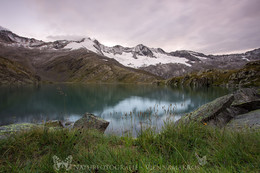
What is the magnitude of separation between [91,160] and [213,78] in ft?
367

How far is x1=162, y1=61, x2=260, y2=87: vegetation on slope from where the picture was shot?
6313cm

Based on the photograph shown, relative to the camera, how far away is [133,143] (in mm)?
6125

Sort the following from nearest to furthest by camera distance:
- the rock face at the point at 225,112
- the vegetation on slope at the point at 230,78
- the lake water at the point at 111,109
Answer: the rock face at the point at 225,112 < the lake water at the point at 111,109 < the vegetation on slope at the point at 230,78

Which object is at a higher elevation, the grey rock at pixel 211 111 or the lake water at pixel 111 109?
the grey rock at pixel 211 111

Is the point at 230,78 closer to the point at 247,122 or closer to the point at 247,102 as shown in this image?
the point at 247,102

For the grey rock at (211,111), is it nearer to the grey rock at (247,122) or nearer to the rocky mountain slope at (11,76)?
the grey rock at (247,122)

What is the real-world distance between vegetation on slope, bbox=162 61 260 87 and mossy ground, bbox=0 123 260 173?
223 feet

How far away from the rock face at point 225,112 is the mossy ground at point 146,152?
154 centimetres

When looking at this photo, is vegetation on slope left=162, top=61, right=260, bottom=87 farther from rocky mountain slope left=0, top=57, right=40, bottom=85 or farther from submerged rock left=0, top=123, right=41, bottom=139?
rocky mountain slope left=0, top=57, right=40, bottom=85

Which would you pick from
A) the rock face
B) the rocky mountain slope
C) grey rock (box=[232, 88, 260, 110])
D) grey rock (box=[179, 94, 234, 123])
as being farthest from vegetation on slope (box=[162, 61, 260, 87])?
the rocky mountain slope

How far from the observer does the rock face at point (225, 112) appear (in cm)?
838

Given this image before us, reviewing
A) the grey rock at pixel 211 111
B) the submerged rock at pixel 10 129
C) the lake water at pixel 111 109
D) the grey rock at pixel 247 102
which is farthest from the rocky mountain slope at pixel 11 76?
the grey rock at pixel 247 102

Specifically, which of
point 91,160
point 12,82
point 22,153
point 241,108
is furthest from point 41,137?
point 12,82

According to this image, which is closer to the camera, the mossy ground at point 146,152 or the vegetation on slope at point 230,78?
the mossy ground at point 146,152
